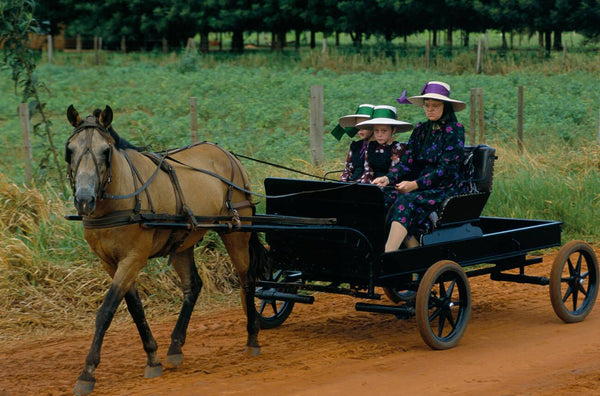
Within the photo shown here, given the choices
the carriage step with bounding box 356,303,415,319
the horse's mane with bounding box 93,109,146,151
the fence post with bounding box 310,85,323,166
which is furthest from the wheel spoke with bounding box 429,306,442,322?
the fence post with bounding box 310,85,323,166

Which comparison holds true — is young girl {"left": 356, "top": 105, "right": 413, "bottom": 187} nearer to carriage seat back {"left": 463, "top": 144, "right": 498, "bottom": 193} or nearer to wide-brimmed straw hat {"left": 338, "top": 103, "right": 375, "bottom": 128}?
wide-brimmed straw hat {"left": 338, "top": 103, "right": 375, "bottom": 128}

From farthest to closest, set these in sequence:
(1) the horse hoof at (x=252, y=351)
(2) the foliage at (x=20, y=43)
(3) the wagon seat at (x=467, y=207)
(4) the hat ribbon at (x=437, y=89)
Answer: (2) the foliage at (x=20, y=43), (4) the hat ribbon at (x=437, y=89), (3) the wagon seat at (x=467, y=207), (1) the horse hoof at (x=252, y=351)

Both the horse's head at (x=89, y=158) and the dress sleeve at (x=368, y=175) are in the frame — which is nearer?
the horse's head at (x=89, y=158)

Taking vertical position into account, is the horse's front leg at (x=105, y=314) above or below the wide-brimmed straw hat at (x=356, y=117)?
below

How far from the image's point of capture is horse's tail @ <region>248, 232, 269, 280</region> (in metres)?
7.06

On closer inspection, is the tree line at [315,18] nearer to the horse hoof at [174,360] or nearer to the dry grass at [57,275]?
the dry grass at [57,275]

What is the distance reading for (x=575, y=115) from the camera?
17.7 m

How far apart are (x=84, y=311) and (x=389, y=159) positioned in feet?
10.5

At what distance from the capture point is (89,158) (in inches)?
214

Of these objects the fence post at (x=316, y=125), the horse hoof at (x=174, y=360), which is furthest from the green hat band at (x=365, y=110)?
the fence post at (x=316, y=125)

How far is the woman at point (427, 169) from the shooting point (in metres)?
6.88

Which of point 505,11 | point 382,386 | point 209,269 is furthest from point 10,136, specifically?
point 505,11

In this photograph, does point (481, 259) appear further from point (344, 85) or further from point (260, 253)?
point (344, 85)

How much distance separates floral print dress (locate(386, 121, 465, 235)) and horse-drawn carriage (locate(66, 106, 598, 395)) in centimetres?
14
